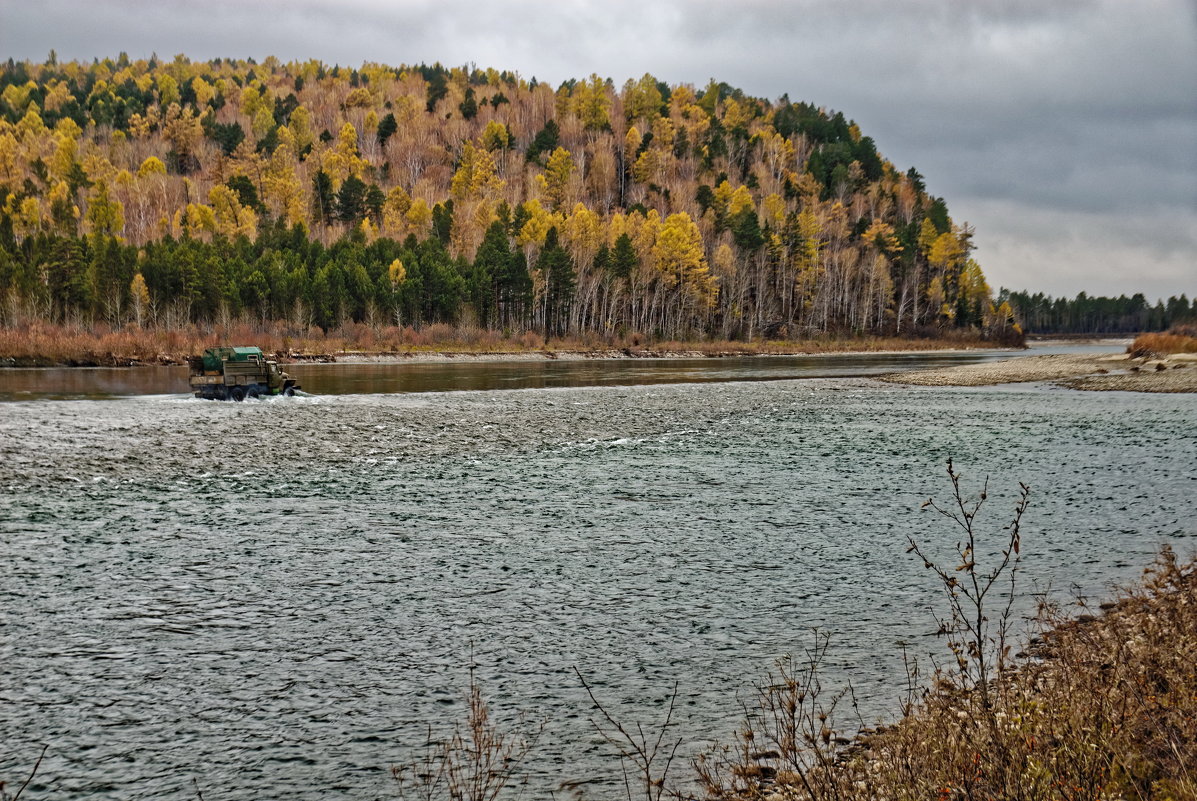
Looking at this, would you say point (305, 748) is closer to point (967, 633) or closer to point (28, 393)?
point (967, 633)

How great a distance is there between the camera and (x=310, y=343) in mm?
82875

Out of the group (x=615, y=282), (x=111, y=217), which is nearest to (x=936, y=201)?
(x=615, y=282)

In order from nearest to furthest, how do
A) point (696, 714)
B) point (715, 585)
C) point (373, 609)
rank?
point (696, 714)
point (373, 609)
point (715, 585)

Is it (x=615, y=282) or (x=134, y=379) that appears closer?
(x=134, y=379)

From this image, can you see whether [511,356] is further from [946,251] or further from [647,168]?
[946,251]

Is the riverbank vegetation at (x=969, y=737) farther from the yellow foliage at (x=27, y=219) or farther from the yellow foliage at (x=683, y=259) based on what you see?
the yellow foliage at (x=27, y=219)

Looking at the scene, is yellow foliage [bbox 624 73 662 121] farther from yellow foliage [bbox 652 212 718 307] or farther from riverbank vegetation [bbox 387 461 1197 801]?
riverbank vegetation [bbox 387 461 1197 801]

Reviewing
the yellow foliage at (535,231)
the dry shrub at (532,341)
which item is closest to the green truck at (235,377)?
the dry shrub at (532,341)

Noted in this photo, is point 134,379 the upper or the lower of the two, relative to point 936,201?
lower

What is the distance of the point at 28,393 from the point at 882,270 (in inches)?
5046

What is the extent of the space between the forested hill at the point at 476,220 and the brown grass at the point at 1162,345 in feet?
184

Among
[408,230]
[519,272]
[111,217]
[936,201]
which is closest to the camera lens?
[519,272]

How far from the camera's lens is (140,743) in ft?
19.2

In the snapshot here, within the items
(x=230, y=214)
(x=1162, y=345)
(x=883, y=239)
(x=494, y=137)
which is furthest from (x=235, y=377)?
(x=494, y=137)
